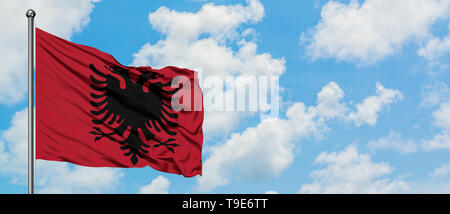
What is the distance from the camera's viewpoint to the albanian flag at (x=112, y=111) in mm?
14281

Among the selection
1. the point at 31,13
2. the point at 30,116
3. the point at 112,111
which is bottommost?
the point at 30,116

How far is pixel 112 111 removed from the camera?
15.6 meters

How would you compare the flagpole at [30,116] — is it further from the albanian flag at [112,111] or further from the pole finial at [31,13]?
the albanian flag at [112,111]

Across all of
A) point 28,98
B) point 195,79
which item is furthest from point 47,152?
point 195,79

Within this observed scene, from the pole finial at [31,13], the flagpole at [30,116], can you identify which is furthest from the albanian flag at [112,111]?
the flagpole at [30,116]

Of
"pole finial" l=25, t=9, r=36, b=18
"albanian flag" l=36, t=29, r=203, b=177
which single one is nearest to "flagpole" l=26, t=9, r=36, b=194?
"pole finial" l=25, t=9, r=36, b=18

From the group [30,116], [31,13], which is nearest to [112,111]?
[30,116]

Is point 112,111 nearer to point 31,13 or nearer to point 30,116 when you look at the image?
point 30,116

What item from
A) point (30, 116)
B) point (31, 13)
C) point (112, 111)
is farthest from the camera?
point (112, 111)

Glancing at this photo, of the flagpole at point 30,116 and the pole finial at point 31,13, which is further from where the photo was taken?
the pole finial at point 31,13

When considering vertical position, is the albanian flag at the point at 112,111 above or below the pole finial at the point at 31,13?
below

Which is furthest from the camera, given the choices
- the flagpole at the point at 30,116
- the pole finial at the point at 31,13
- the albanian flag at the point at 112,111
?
the albanian flag at the point at 112,111
